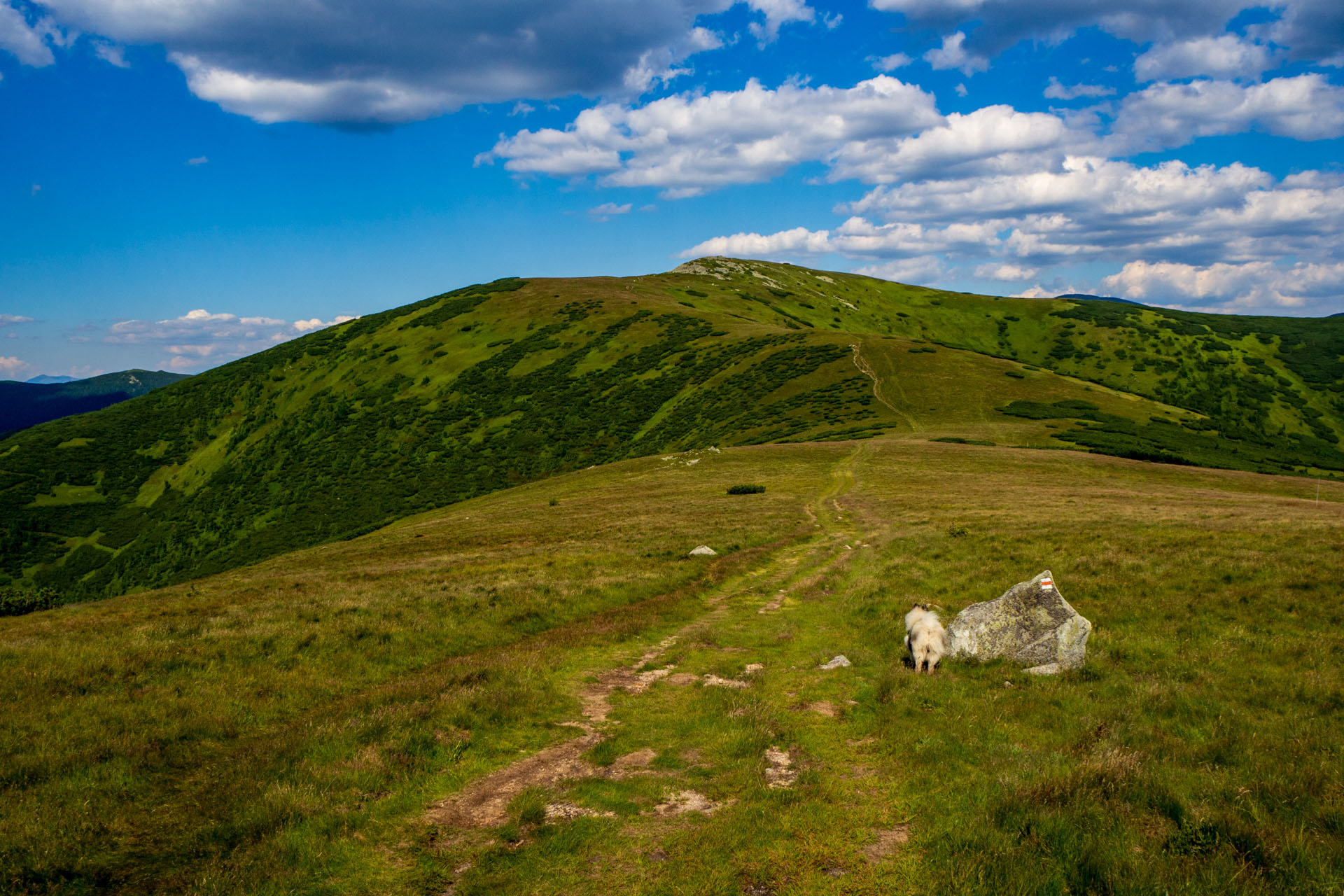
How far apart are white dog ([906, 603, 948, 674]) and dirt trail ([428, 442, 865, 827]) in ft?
17.6

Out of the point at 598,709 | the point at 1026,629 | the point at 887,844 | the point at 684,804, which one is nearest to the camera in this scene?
the point at 887,844

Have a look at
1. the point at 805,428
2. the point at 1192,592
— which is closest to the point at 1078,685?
the point at 1192,592

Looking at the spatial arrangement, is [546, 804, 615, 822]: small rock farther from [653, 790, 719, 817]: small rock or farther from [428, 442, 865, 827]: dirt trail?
[653, 790, 719, 817]: small rock

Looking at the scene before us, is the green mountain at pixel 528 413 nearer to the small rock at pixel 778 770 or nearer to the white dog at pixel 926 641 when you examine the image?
the white dog at pixel 926 641

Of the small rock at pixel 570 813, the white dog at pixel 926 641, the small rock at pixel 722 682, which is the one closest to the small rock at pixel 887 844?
the small rock at pixel 570 813

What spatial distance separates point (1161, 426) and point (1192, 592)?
75.9m

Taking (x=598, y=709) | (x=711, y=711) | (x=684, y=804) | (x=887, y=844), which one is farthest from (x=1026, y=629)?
(x=598, y=709)

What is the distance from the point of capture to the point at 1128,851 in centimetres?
671

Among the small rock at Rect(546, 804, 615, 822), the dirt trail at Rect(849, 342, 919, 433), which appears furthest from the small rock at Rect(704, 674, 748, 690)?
the dirt trail at Rect(849, 342, 919, 433)

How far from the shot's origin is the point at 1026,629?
13391 millimetres

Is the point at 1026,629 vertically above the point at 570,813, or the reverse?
the point at 1026,629

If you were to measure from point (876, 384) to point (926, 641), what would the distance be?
8448 cm

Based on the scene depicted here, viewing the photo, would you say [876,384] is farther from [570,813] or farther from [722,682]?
[570,813]

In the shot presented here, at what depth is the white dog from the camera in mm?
13516
